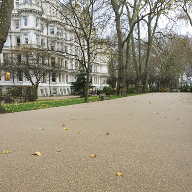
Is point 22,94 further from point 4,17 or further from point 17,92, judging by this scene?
point 4,17

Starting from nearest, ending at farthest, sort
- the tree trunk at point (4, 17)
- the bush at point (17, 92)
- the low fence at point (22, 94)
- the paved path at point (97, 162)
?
the paved path at point (97, 162)
the tree trunk at point (4, 17)
the low fence at point (22, 94)
the bush at point (17, 92)

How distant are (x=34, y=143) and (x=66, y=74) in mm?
44677

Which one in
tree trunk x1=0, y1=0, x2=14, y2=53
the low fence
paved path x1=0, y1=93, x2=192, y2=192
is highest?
tree trunk x1=0, y1=0, x2=14, y2=53

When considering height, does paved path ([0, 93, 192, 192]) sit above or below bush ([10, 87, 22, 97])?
below

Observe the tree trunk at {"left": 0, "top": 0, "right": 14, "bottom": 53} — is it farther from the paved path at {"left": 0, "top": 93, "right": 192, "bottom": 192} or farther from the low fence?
the low fence

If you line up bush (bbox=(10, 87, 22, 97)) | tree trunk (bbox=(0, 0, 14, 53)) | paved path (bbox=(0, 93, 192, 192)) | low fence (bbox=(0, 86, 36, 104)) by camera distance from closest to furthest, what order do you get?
paved path (bbox=(0, 93, 192, 192))
tree trunk (bbox=(0, 0, 14, 53))
low fence (bbox=(0, 86, 36, 104))
bush (bbox=(10, 87, 22, 97))

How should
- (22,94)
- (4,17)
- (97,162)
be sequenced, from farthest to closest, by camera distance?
(22,94) < (4,17) < (97,162)

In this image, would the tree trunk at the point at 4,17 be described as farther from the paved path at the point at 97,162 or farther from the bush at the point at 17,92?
the bush at the point at 17,92

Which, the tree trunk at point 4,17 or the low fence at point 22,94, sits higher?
the tree trunk at point 4,17

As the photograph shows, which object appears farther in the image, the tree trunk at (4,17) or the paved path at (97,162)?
the tree trunk at (4,17)

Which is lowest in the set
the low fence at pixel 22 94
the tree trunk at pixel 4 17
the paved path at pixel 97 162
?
the paved path at pixel 97 162

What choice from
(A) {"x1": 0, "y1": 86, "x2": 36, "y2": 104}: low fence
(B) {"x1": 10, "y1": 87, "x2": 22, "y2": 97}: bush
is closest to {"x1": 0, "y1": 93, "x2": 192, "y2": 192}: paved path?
(A) {"x1": 0, "y1": 86, "x2": 36, "y2": 104}: low fence

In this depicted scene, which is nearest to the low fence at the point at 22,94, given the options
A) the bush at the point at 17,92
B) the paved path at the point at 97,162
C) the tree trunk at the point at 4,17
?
the bush at the point at 17,92

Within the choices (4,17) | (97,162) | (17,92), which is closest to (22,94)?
(17,92)
